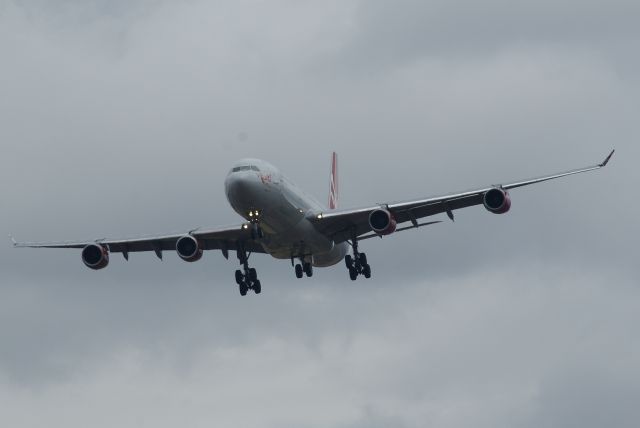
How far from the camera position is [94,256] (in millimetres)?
93125

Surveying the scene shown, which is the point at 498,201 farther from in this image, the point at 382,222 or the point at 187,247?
the point at 187,247

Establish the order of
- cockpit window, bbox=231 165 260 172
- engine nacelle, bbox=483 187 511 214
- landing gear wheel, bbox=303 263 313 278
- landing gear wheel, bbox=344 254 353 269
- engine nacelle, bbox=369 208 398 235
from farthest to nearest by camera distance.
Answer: landing gear wheel, bbox=344 254 353 269
landing gear wheel, bbox=303 263 313 278
engine nacelle, bbox=369 208 398 235
engine nacelle, bbox=483 187 511 214
cockpit window, bbox=231 165 260 172

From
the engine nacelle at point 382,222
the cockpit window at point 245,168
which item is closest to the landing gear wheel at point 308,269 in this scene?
the engine nacelle at point 382,222

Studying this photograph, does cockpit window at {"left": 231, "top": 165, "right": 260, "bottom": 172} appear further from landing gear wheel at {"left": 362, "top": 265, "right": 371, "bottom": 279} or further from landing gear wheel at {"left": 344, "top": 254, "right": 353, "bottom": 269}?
landing gear wheel at {"left": 362, "top": 265, "right": 371, "bottom": 279}

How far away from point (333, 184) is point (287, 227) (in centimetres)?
3250

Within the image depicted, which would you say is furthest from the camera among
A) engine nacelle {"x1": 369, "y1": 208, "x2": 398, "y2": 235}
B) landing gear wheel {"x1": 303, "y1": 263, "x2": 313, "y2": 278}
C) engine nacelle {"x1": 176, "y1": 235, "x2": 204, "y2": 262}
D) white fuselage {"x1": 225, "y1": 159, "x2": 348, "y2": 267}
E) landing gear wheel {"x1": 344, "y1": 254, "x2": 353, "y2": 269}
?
landing gear wheel {"x1": 344, "y1": 254, "x2": 353, "y2": 269}

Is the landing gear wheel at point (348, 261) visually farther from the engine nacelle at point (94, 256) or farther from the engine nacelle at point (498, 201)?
the engine nacelle at point (94, 256)

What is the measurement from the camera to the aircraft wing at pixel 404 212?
285 feet

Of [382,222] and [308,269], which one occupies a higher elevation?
[382,222]

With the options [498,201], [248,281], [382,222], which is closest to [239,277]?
[248,281]

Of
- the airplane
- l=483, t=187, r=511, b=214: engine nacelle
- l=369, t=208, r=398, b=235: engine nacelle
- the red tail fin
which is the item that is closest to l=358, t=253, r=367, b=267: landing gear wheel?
the airplane

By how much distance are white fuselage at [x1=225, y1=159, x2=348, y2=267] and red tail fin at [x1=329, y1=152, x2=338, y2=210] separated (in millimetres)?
23760

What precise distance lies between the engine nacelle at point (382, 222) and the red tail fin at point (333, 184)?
27.3 metres

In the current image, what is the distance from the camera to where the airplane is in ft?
280
